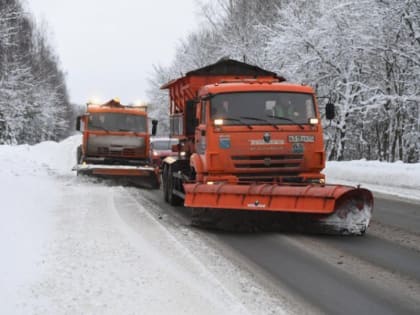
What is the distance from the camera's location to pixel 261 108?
413 inches

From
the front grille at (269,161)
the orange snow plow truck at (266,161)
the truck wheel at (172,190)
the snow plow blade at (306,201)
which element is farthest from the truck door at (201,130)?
the truck wheel at (172,190)

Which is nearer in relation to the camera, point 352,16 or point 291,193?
point 291,193

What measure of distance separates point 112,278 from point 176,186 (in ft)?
22.9

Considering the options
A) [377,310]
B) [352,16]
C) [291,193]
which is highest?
[352,16]

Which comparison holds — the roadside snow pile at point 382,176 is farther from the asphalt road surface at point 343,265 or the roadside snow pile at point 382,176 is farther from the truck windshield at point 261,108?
the asphalt road surface at point 343,265

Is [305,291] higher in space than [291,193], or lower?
lower

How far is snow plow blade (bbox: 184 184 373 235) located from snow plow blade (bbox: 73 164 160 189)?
29.4 ft

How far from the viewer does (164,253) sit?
24.7 feet

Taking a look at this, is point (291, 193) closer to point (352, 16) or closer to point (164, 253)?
point (164, 253)

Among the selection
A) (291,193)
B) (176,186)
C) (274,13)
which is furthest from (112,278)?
(274,13)

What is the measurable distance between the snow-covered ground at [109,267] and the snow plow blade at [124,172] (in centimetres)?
578

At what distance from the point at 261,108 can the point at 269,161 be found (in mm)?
997

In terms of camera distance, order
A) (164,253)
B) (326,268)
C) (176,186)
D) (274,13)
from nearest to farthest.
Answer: (326,268) → (164,253) → (176,186) → (274,13)

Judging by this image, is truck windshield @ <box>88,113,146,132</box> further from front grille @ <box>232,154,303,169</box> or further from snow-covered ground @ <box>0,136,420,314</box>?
front grille @ <box>232,154,303,169</box>
